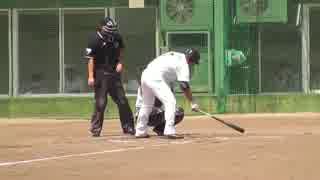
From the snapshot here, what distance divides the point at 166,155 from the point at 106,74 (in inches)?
137

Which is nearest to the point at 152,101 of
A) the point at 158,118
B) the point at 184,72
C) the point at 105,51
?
the point at 158,118

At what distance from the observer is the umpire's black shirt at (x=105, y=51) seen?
558 inches

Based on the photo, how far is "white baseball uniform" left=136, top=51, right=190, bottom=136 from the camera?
13.1 m

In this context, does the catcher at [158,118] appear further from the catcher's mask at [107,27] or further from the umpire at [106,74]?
the catcher's mask at [107,27]

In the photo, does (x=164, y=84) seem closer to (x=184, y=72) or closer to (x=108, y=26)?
(x=184, y=72)

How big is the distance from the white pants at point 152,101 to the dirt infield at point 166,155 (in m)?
0.29

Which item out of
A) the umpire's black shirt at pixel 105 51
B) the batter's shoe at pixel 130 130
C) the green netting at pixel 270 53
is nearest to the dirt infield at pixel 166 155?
the batter's shoe at pixel 130 130

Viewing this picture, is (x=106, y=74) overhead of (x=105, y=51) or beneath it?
beneath

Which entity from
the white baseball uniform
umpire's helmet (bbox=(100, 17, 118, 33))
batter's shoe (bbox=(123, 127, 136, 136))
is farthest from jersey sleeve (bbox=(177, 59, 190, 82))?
umpire's helmet (bbox=(100, 17, 118, 33))

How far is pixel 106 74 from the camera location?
14.2 meters

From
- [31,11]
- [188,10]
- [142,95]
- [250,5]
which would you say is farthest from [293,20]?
[142,95]

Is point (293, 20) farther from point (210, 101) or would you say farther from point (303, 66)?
point (210, 101)

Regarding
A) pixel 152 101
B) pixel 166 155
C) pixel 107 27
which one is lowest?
pixel 166 155

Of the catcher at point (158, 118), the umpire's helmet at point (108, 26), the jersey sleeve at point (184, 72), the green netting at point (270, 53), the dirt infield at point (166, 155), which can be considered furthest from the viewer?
the green netting at point (270, 53)
